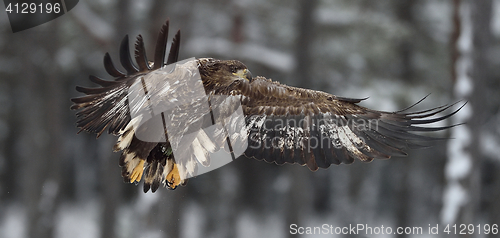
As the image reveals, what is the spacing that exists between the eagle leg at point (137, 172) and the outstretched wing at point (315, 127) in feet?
3.31

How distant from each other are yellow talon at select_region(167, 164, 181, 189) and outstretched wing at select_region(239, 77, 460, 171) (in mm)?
697

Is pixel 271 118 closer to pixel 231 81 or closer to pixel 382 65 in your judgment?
pixel 231 81

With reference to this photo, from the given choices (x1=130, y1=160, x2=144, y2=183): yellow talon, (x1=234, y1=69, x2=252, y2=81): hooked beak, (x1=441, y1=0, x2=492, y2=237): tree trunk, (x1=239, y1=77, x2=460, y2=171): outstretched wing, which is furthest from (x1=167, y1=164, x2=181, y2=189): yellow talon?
(x1=441, y1=0, x2=492, y2=237): tree trunk

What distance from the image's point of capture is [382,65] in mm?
10852

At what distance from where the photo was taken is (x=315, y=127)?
4398 mm

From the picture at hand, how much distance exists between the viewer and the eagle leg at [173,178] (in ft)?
13.7

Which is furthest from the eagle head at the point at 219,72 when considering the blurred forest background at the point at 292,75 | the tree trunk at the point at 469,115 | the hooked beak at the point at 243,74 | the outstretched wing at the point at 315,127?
the tree trunk at the point at 469,115

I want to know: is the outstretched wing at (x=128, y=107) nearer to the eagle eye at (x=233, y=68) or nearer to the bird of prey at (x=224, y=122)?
the bird of prey at (x=224, y=122)

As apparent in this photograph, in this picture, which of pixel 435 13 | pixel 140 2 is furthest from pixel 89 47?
pixel 435 13

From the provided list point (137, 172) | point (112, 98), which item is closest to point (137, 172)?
point (137, 172)

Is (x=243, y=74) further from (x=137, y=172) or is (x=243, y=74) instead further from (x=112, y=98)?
(x=137, y=172)

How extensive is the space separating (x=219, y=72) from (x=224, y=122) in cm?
53

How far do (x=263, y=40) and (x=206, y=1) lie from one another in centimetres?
161

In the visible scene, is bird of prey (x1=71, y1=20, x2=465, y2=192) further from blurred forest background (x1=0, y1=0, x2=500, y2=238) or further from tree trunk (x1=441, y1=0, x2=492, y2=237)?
blurred forest background (x1=0, y1=0, x2=500, y2=238)
